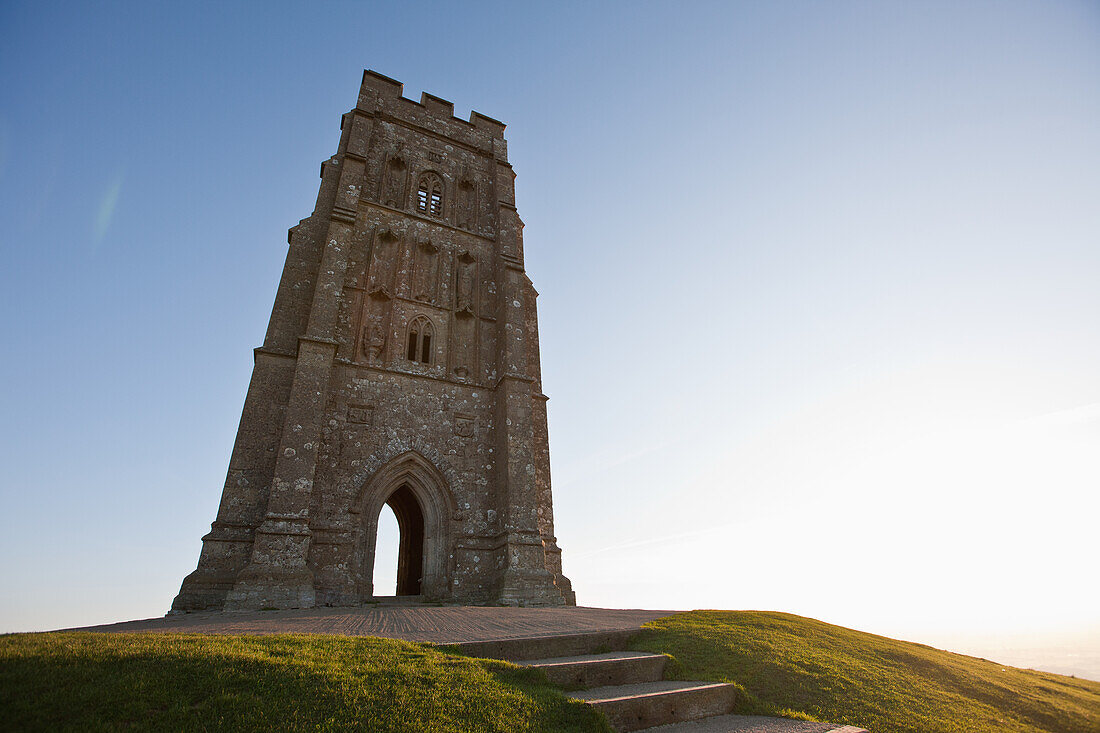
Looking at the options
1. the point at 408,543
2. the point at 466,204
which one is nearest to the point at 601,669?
the point at 408,543

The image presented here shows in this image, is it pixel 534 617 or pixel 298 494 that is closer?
pixel 534 617

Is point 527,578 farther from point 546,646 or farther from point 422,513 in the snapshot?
point 546,646

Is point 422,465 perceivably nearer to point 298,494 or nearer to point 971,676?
point 298,494

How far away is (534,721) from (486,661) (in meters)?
1.44

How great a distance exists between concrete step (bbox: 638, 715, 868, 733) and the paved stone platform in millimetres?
2352

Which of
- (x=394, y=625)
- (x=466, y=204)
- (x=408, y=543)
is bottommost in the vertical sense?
(x=394, y=625)

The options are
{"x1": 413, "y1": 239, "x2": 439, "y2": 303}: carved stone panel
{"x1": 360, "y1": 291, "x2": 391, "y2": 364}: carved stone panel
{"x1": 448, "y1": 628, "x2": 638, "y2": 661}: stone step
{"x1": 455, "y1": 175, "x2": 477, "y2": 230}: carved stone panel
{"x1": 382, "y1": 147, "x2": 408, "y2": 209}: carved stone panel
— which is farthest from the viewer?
{"x1": 455, "y1": 175, "x2": 477, "y2": 230}: carved stone panel

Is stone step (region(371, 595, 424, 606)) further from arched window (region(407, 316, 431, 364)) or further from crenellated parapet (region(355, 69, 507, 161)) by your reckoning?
crenellated parapet (region(355, 69, 507, 161))

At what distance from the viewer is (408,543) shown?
18922mm

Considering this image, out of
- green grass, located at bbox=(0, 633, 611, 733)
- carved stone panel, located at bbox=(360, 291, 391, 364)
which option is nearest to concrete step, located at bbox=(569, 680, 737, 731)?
green grass, located at bbox=(0, 633, 611, 733)

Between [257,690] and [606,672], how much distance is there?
12.6ft

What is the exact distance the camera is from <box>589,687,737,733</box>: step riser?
5199 mm

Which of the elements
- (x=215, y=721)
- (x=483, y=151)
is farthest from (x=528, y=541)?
(x=483, y=151)

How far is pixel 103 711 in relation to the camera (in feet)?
12.8
